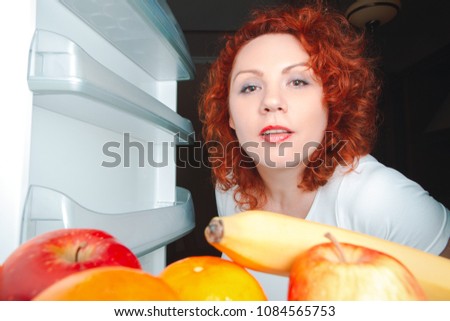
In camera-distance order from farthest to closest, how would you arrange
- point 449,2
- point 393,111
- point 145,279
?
point 393,111 < point 449,2 < point 145,279

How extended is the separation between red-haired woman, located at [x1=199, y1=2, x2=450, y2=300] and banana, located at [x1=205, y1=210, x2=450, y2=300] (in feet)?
1.34

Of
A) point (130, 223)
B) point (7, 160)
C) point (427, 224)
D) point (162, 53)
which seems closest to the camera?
point (7, 160)

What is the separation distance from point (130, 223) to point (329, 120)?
0.62 meters

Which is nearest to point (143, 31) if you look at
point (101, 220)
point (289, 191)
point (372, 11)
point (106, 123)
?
point (106, 123)

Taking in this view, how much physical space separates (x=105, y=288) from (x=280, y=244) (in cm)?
20

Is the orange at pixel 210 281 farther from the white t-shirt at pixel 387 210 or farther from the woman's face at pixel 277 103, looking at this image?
the white t-shirt at pixel 387 210

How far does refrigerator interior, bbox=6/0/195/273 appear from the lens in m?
0.47

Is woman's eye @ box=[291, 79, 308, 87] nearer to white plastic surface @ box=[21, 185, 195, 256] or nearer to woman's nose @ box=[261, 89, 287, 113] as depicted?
woman's nose @ box=[261, 89, 287, 113]

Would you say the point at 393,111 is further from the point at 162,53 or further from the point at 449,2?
the point at 162,53

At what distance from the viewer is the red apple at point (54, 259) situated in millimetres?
265

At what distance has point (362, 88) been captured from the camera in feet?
3.43

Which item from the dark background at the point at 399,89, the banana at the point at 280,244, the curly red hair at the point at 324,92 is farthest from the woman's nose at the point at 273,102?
the dark background at the point at 399,89

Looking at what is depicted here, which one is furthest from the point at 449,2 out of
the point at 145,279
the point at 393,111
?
the point at 145,279

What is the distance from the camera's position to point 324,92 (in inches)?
34.1
